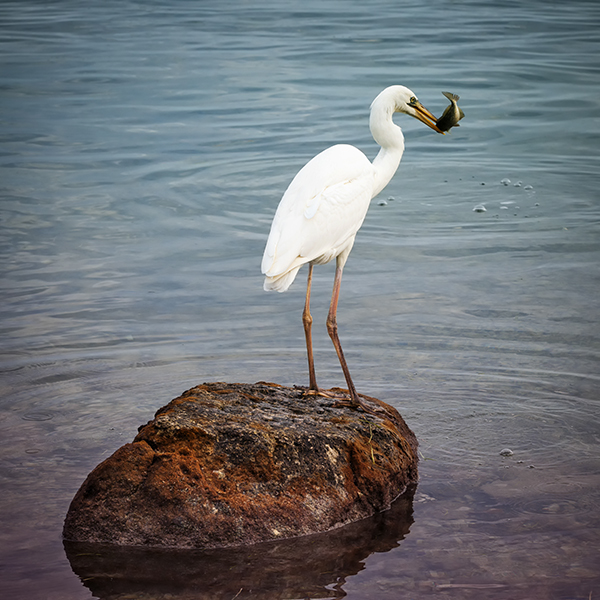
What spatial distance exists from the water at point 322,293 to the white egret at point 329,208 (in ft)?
4.13

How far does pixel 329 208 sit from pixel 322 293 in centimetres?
327

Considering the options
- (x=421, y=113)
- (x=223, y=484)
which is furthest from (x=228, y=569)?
(x=421, y=113)

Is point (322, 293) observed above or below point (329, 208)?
below

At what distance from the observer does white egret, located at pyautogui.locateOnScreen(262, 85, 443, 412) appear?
575 cm

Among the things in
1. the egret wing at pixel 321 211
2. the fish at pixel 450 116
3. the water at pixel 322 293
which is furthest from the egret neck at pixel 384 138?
the water at pixel 322 293

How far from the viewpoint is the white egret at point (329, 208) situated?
18.9 ft

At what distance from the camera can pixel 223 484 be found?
459cm

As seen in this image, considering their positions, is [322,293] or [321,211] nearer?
[321,211]

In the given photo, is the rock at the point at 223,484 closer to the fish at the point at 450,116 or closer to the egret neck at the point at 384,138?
the egret neck at the point at 384,138

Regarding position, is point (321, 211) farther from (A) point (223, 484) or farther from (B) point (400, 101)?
(A) point (223, 484)

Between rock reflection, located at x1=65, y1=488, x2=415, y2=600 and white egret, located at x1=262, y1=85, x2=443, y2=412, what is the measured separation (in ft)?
3.88

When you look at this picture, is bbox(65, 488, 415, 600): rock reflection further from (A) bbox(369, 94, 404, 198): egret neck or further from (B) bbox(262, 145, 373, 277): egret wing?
(A) bbox(369, 94, 404, 198): egret neck

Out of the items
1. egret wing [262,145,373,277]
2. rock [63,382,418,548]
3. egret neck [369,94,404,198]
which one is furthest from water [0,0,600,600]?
egret neck [369,94,404,198]

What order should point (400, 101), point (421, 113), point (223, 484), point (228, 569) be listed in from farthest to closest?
point (421, 113) → point (400, 101) → point (223, 484) → point (228, 569)
